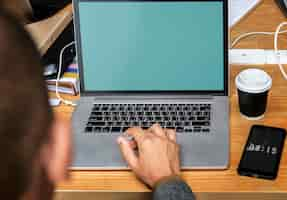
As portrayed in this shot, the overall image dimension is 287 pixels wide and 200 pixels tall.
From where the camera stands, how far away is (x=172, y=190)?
99cm

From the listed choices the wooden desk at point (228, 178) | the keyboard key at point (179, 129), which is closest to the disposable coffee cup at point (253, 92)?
the wooden desk at point (228, 178)

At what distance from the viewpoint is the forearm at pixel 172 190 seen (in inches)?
38.5

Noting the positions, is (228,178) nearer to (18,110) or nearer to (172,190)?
(172,190)

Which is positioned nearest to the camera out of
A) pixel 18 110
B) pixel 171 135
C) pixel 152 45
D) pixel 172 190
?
pixel 18 110

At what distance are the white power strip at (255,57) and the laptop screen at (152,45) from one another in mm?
179

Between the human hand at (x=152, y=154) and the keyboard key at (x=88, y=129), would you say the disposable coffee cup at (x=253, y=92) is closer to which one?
the human hand at (x=152, y=154)

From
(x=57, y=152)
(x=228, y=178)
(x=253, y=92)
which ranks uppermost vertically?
(x=57, y=152)

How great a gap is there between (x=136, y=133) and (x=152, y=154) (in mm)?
69

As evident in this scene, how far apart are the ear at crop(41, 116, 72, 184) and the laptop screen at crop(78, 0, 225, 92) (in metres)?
0.61

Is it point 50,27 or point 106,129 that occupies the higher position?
point 50,27

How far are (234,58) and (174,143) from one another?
0.40 metres

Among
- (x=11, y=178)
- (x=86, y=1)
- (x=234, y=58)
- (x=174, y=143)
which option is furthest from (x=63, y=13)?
(x=11, y=178)

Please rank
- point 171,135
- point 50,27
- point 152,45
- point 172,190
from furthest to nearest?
point 50,27 → point 152,45 → point 171,135 → point 172,190

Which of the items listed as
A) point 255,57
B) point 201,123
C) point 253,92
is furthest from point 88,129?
point 255,57
